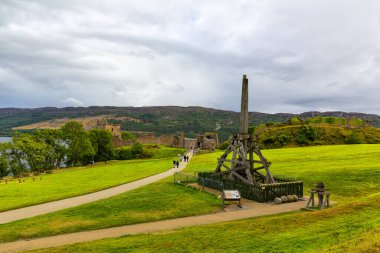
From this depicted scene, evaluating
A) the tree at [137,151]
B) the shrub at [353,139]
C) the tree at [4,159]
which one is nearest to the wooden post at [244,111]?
the tree at [4,159]

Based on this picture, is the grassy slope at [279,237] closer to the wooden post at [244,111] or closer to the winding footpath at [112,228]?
the winding footpath at [112,228]

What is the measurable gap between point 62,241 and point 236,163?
16265 millimetres

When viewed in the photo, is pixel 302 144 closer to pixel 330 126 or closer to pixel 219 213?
pixel 330 126

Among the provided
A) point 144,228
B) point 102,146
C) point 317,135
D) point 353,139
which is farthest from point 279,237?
point 102,146

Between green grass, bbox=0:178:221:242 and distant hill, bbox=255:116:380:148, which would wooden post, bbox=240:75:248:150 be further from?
distant hill, bbox=255:116:380:148

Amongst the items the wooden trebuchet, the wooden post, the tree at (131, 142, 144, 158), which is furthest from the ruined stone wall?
the wooden post

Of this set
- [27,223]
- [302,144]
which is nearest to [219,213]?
[27,223]

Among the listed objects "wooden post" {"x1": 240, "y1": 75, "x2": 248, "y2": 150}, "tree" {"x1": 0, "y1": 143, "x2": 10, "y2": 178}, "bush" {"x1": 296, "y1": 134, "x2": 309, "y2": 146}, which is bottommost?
"tree" {"x1": 0, "y1": 143, "x2": 10, "y2": 178}

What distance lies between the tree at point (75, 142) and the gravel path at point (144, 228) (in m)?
63.3

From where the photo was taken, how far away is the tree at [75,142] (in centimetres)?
7694

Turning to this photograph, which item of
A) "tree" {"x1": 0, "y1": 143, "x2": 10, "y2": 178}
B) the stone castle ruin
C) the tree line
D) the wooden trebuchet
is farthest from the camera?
the stone castle ruin

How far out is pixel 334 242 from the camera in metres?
10.5

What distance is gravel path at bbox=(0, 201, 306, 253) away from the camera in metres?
14.7

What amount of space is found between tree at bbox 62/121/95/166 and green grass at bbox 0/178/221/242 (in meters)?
56.3
